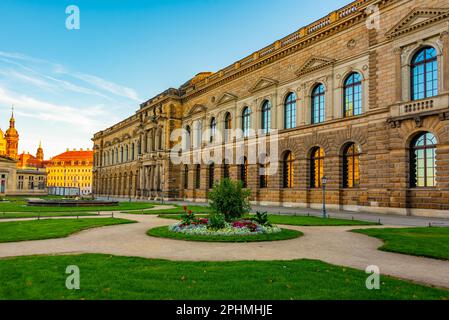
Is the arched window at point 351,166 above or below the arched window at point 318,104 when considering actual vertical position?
below

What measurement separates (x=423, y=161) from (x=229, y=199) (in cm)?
1728

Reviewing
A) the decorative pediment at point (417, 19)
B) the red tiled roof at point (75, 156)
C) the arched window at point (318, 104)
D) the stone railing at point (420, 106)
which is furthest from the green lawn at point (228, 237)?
the red tiled roof at point (75, 156)

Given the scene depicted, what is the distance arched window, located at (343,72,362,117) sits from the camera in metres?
33.2

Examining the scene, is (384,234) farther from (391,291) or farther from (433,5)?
(433,5)

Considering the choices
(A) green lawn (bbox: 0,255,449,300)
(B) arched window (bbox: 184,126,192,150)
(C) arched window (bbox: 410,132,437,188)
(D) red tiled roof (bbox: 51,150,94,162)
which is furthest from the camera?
(D) red tiled roof (bbox: 51,150,94,162)

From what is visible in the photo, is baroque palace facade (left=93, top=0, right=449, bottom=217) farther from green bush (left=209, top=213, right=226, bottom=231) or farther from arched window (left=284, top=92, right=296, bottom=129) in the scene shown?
green bush (left=209, top=213, right=226, bottom=231)

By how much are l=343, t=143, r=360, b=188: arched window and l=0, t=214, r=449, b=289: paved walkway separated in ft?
55.7

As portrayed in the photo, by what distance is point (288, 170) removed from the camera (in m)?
40.4

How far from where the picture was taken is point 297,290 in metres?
7.53

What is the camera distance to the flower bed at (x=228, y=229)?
16578mm

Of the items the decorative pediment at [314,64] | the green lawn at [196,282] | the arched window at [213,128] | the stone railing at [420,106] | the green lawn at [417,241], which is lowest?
the green lawn at [417,241]

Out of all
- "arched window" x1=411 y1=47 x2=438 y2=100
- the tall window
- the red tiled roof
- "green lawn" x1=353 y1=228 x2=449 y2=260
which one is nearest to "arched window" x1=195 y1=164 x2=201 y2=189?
the tall window

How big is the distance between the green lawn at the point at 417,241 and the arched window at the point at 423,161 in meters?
9.47

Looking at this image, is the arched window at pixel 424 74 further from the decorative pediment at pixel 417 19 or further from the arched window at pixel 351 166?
the arched window at pixel 351 166
